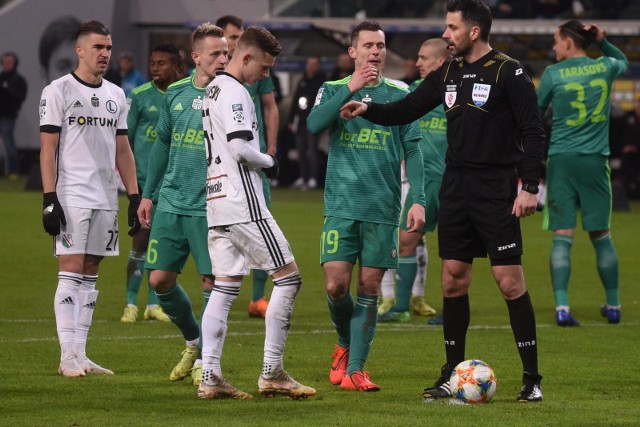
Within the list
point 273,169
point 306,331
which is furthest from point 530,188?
point 306,331

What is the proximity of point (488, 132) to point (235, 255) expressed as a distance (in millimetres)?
1593

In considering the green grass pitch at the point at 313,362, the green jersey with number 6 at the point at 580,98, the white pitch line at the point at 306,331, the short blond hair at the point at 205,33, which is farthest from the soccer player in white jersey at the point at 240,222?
the green jersey with number 6 at the point at 580,98

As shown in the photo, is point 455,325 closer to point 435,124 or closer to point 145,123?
point 145,123

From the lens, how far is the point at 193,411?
7.08 metres

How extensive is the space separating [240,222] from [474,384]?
1.59 m

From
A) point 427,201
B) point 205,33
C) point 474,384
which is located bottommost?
point 474,384

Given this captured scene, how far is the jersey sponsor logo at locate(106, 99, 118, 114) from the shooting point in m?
8.63

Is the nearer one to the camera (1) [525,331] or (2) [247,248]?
(2) [247,248]

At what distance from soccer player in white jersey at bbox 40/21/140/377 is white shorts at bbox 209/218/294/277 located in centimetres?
129

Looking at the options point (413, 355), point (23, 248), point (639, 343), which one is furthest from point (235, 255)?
point (23, 248)

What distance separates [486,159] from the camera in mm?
7410

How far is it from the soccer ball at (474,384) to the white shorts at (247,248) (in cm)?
117

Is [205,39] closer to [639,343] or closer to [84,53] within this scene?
[84,53]

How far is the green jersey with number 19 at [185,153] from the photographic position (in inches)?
325
